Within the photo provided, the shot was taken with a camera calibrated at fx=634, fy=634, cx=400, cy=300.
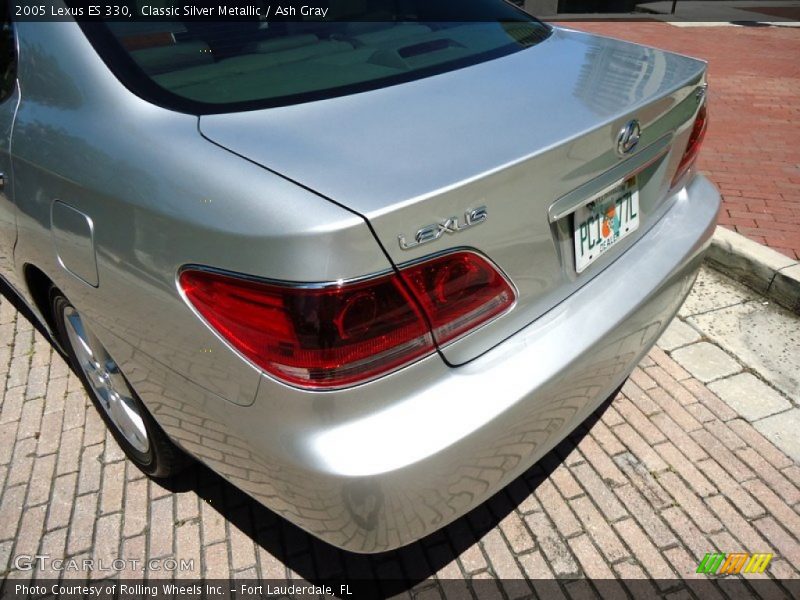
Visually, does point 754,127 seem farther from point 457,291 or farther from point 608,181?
point 457,291

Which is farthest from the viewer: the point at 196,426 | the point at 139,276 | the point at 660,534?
the point at 660,534

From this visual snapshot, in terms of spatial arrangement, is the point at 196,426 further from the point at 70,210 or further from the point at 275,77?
the point at 275,77

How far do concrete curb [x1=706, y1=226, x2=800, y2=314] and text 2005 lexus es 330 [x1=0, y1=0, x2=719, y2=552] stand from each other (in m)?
1.45

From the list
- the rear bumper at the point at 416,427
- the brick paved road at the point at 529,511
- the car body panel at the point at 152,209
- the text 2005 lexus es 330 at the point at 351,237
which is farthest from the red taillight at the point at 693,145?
the car body panel at the point at 152,209

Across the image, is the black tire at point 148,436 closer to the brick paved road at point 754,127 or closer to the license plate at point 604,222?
the license plate at point 604,222

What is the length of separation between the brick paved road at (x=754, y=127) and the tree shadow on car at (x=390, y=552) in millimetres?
2400

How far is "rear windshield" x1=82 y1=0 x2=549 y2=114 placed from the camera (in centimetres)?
163

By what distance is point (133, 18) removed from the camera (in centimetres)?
180

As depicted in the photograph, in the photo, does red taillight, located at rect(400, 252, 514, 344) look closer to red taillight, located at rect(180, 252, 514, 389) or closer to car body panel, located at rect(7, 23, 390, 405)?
red taillight, located at rect(180, 252, 514, 389)

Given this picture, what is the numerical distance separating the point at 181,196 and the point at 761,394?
7.85 feet

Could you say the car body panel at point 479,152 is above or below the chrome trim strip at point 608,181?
above

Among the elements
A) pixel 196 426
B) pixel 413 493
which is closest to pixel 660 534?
pixel 413 493

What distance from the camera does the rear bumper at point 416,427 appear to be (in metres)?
1.32

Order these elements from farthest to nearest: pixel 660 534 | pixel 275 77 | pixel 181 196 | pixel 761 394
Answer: pixel 761 394 < pixel 660 534 < pixel 275 77 < pixel 181 196
